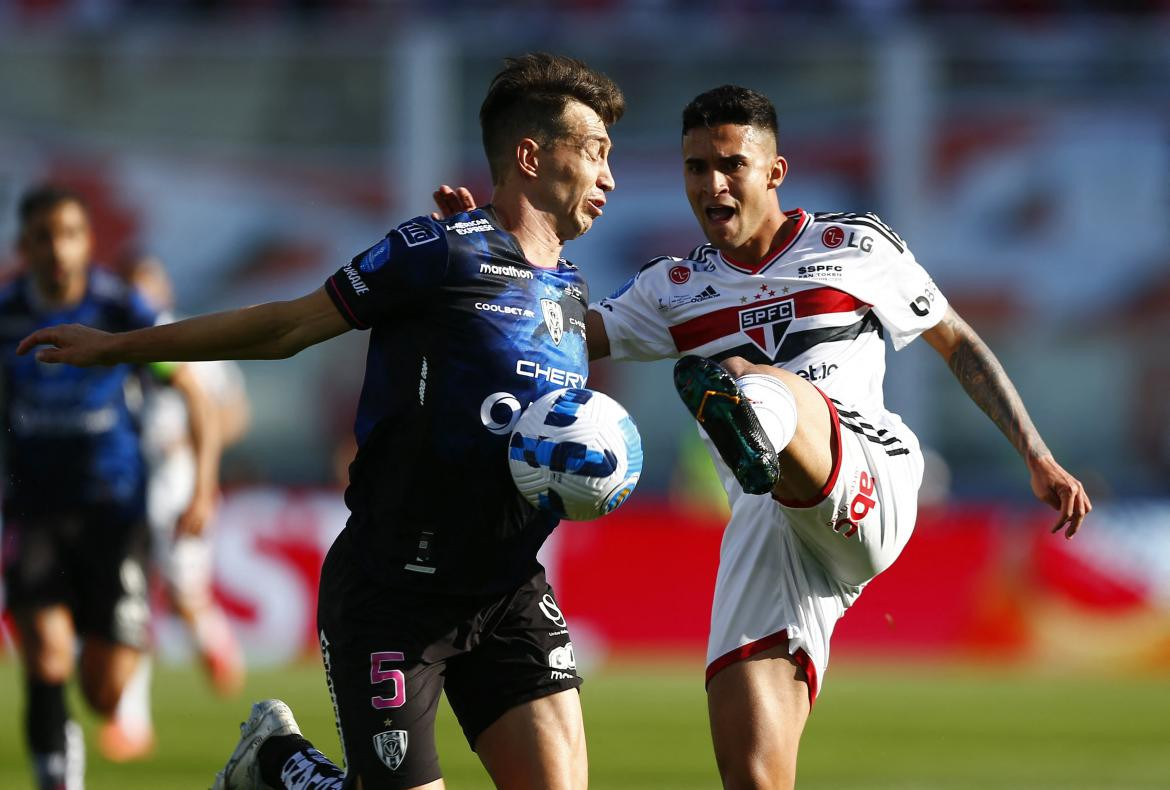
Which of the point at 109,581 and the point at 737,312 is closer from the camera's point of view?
the point at 737,312

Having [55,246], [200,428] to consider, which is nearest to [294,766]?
[55,246]

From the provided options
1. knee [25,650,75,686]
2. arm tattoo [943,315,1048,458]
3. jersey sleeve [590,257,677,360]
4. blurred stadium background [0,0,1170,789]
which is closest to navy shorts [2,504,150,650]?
knee [25,650,75,686]

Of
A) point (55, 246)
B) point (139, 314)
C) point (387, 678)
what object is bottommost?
point (387, 678)

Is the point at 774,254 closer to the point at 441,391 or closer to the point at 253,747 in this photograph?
the point at 441,391

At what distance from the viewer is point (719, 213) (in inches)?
223

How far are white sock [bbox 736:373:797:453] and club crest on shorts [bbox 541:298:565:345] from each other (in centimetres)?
53

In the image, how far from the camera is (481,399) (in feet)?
15.3

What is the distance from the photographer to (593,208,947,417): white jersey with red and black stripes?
565 centimetres

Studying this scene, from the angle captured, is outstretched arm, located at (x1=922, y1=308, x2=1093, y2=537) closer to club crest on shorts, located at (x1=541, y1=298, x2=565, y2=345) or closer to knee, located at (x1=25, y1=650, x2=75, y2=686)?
club crest on shorts, located at (x1=541, y1=298, x2=565, y2=345)

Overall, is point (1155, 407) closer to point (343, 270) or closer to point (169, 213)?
point (169, 213)

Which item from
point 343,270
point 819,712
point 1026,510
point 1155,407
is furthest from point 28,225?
point 1155,407

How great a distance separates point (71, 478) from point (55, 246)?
106 centimetres

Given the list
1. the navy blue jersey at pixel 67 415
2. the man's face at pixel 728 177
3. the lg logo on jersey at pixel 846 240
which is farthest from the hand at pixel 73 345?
the navy blue jersey at pixel 67 415

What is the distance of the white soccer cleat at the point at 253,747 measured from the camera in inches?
211
